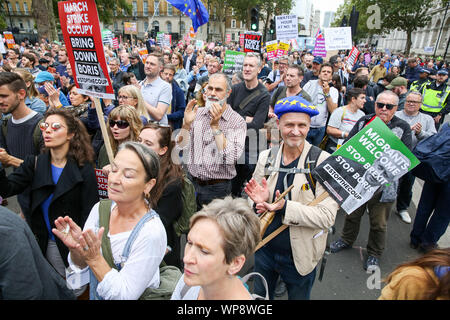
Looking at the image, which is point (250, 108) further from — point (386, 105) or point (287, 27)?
point (287, 27)

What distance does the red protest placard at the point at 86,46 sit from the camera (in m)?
2.46

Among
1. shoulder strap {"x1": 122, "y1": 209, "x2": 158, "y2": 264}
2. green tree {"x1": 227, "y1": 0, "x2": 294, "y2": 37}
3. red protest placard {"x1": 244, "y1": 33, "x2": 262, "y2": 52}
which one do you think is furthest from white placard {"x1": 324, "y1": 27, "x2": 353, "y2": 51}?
A: green tree {"x1": 227, "y1": 0, "x2": 294, "y2": 37}

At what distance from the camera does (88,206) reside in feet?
7.79

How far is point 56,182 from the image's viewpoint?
233cm

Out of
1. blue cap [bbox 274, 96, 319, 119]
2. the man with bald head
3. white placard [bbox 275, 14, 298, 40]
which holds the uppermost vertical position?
white placard [bbox 275, 14, 298, 40]

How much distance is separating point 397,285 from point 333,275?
2.36m

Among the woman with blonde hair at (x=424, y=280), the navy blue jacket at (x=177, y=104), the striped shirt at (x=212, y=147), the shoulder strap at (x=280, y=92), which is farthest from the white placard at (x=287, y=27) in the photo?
the woman with blonde hair at (x=424, y=280)

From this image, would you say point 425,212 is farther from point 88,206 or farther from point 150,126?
point 88,206

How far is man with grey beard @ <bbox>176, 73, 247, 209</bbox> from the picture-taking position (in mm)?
2964

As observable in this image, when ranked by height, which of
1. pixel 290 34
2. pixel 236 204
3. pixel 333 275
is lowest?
pixel 333 275

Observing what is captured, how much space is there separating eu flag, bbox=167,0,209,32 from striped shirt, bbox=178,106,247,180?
4.66 m

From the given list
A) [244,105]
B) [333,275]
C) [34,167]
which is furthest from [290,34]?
[34,167]

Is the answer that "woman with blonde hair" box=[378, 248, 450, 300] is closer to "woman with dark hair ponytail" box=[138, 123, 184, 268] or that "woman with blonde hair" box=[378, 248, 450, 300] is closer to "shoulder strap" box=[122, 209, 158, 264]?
"shoulder strap" box=[122, 209, 158, 264]

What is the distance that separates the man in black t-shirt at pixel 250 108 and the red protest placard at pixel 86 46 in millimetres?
1975
